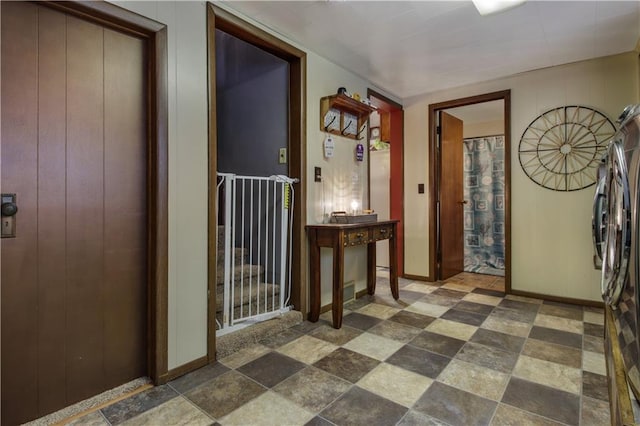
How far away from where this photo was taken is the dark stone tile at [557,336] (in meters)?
2.29

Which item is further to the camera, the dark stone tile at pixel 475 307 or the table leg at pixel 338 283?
the dark stone tile at pixel 475 307

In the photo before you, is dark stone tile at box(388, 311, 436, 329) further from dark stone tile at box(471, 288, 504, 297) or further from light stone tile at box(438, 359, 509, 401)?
dark stone tile at box(471, 288, 504, 297)

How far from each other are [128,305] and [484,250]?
16.6 ft

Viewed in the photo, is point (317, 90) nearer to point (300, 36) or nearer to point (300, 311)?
point (300, 36)

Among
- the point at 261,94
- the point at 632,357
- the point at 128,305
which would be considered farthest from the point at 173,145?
the point at 632,357

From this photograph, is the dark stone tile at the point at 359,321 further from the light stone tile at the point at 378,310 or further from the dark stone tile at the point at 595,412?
the dark stone tile at the point at 595,412

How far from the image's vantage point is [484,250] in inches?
205

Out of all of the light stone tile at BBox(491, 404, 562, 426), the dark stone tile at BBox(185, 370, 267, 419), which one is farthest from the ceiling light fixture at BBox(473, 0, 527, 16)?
the dark stone tile at BBox(185, 370, 267, 419)

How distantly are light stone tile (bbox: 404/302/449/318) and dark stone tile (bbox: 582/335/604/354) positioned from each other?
1.01 metres

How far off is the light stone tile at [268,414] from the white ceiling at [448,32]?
7.92 feet

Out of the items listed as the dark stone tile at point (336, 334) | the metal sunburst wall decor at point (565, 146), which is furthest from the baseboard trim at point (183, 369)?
the metal sunburst wall decor at point (565, 146)

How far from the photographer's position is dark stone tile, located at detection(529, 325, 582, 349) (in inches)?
90.3

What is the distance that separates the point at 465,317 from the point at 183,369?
7.50 feet

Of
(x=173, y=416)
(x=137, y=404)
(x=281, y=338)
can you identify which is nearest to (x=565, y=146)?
(x=281, y=338)
